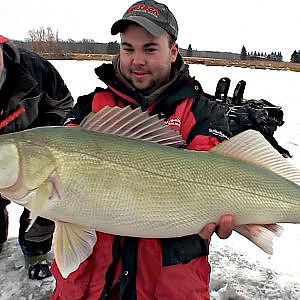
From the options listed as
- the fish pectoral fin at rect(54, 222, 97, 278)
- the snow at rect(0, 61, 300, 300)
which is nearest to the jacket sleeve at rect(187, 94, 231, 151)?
the fish pectoral fin at rect(54, 222, 97, 278)

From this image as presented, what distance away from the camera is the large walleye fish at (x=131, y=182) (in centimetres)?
194

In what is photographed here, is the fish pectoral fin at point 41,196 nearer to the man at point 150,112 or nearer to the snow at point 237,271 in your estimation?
the man at point 150,112

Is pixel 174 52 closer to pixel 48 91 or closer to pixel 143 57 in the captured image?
pixel 143 57

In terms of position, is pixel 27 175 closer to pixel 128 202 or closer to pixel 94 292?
pixel 128 202

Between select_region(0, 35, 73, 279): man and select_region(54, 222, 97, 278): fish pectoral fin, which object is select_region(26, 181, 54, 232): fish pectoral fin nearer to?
select_region(54, 222, 97, 278): fish pectoral fin

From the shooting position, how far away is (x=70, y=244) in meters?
2.09

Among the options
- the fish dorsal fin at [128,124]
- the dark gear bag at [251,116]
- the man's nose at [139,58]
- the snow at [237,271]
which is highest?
the man's nose at [139,58]

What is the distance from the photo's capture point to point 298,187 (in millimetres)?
2291

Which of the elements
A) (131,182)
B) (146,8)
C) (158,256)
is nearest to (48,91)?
(146,8)

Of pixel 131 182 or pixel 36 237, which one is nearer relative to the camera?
pixel 131 182

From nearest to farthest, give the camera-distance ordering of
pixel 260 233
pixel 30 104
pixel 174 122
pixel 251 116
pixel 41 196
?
pixel 41 196 → pixel 260 233 → pixel 174 122 → pixel 30 104 → pixel 251 116

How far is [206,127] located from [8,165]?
109 centimetres

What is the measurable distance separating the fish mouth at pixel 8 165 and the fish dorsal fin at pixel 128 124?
337 millimetres

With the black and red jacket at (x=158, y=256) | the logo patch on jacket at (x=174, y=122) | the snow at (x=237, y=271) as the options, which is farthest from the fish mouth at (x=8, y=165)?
the snow at (x=237, y=271)
